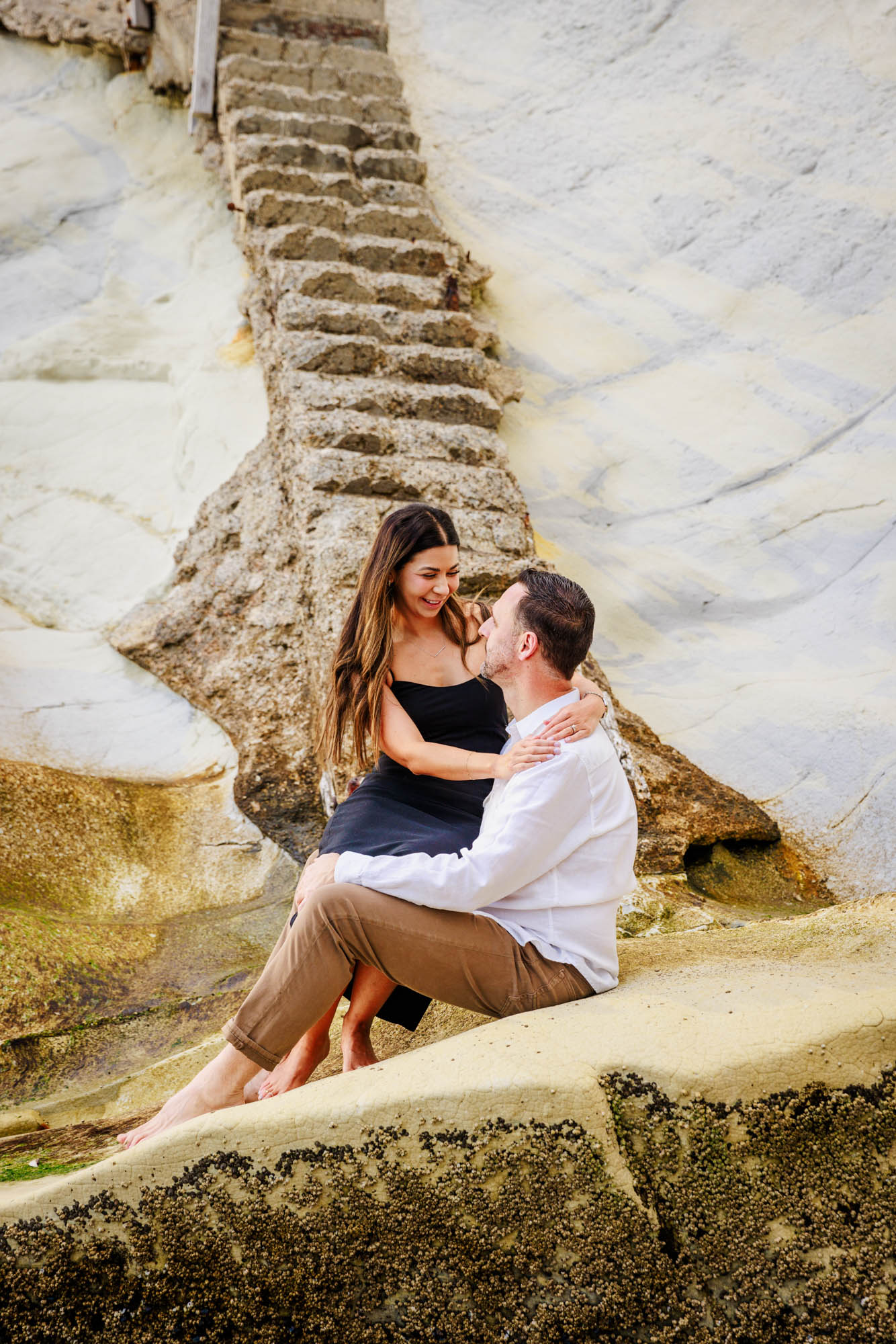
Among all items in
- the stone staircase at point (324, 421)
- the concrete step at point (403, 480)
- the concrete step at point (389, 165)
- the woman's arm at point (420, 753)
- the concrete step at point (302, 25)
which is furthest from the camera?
the concrete step at point (302, 25)

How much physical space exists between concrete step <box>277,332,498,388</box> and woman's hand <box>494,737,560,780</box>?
3.05m

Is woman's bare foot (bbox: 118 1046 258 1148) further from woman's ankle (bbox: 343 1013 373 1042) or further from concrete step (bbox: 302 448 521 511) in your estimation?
concrete step (bbox: 302 448 521 511)

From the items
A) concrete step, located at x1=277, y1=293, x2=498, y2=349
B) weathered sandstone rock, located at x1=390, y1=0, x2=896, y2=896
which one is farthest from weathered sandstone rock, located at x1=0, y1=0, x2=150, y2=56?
concrete step, located at x1=277, y1=293, x2=498, y2=349

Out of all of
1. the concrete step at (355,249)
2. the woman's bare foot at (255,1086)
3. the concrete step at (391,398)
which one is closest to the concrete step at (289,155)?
the concrete step at (355,249)

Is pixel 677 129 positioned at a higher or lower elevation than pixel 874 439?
higher

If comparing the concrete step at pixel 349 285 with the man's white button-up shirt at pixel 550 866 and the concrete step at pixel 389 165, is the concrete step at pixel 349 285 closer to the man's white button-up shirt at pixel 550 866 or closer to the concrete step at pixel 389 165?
the concrete step at pixel 389 165

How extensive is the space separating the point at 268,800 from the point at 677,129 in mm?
5170

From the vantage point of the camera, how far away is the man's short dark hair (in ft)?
6.92

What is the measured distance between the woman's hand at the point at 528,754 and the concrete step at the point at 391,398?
2.77 m

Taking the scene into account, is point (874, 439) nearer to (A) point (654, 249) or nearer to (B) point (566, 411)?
(B) point (566, 411)

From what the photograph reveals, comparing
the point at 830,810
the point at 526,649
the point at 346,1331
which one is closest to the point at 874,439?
the point at 830,810

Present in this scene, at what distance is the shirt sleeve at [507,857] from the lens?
1.88m

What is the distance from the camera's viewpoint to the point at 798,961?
6.93ft

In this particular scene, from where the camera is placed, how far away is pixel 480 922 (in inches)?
77.1
